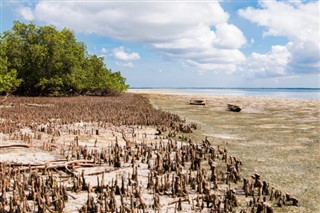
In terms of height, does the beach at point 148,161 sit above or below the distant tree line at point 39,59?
below

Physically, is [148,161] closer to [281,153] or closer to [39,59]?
[281,153]

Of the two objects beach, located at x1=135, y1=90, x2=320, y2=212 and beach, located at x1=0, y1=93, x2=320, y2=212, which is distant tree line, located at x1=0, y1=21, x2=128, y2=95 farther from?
beach, located at x1=135, y1=90, x2=320, y2=212

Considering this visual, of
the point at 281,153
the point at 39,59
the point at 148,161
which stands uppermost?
the point at 39,59

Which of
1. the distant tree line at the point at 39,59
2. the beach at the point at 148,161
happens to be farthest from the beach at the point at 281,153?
the distant tree line at the point at 39,59

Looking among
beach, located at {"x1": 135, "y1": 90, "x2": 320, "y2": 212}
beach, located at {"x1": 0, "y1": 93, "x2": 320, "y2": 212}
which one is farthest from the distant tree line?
beach, located at {"x1": 135, "y1": 90, "x2": 320, "y2": 212}

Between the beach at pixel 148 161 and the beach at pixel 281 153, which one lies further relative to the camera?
the beach at pixel 281 153

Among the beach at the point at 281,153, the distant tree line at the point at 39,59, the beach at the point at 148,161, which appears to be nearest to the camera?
the beach at the point at 148,161

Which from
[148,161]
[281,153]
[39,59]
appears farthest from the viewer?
[39,59]

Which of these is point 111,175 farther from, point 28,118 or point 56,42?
point 56,42

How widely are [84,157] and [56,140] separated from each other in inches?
115

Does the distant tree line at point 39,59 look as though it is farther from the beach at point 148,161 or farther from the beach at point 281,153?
the beach at point 281,153

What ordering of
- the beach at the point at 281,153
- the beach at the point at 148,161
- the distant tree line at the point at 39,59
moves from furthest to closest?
1. the distant tree line at the point at 39,59
2. the beach at the point at 281,153
3. the beach at the point at 148,161

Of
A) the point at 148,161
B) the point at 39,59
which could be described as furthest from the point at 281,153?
the point at 39,59

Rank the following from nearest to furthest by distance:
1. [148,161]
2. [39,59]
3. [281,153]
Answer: [148,161]
[281,153]
[39,59]
